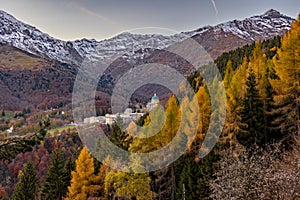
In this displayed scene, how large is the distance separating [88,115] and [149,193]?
75937 mm

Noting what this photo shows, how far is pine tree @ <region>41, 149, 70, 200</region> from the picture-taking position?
31.4 metres

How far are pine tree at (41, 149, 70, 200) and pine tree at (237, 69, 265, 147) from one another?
1821 centimetres

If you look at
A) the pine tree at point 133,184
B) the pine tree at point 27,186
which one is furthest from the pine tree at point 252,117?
the pine tree at point 27,186

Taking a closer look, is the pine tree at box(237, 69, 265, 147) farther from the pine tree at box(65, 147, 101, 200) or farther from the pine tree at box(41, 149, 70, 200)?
the pine tree at box(41, 149, 70, 200)

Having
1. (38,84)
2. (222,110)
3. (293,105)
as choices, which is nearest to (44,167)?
(222,110)

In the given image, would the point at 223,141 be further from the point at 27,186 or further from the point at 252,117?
the point at 27,186

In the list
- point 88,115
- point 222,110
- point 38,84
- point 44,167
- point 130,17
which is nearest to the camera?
point 222,110

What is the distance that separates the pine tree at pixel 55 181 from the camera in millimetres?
31359

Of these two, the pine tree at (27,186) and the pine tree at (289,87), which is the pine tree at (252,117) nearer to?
the pine tree at (289,87)

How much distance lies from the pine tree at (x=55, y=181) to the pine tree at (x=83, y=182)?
391 centimetres

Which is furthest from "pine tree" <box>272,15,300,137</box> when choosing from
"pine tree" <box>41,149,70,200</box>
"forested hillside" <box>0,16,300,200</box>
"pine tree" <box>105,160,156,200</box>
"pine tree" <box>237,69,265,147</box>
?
"pine tree" <box>41,149,70,200</box>

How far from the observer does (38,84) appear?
606 feet

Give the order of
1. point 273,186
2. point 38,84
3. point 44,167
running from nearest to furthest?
point 273,186
point 44,167
point 38,84

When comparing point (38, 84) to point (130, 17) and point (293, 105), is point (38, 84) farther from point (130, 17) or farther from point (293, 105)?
point (293, 105)
